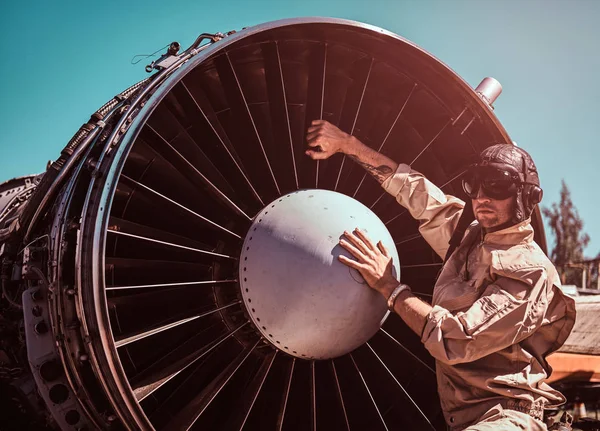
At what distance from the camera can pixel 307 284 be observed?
2820mm

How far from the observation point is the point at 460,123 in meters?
3.62

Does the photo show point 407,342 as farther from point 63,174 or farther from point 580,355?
point 580,355

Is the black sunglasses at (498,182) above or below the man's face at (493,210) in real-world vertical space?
above

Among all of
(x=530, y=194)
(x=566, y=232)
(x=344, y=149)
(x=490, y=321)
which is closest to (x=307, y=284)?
(x=490, y=321)

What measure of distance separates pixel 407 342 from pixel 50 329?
7.29 feet

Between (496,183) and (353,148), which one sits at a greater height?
(353,148)

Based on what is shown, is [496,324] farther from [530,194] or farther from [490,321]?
[530,194]

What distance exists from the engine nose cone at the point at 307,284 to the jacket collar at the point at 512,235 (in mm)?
620

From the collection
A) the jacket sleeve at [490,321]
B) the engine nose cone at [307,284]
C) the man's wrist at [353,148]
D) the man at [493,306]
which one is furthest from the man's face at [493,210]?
the man's wrist at [353,148]

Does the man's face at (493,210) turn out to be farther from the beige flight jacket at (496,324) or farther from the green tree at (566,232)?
the green tree at (566,232)

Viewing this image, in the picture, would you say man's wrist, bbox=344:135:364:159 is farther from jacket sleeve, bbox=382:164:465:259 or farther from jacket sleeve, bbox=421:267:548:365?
jacket sleeve, bbox=421:267:548:365

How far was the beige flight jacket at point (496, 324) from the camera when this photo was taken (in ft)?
8.27

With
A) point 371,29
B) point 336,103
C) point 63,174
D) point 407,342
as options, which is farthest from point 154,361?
point 371,29

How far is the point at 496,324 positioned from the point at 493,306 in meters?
0.08
